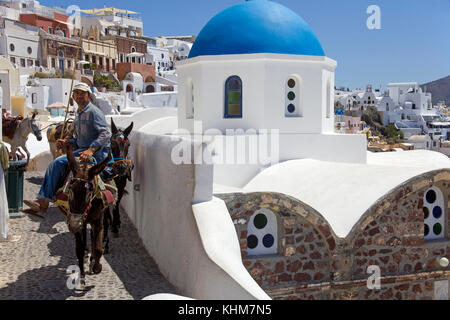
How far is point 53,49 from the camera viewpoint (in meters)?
47.5

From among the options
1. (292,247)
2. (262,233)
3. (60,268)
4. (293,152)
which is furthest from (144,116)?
(60,268)

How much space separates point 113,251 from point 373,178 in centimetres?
457

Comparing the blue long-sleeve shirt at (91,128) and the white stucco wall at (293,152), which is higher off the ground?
the blue long-sleeve shirt at (91,128)

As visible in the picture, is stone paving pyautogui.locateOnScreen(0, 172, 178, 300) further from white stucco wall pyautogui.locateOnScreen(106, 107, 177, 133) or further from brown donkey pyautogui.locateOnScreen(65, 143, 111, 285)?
white stucco wall pyautogui.locateOnScreen(106, 107, 177, 133)

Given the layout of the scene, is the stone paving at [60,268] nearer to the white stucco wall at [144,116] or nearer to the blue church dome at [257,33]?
the blue church dome at [257,33]

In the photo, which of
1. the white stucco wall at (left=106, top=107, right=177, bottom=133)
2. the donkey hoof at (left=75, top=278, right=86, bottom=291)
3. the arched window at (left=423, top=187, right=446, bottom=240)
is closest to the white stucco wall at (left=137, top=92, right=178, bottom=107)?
the white stucco wall at (left=106, top=107, right=177, bottom=133)

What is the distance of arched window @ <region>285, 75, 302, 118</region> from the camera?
10424 millimetres

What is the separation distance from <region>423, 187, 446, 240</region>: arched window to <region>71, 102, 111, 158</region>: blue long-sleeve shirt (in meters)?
5.74

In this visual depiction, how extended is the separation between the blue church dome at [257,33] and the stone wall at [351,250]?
163 inches

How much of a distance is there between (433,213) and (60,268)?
6.46 meters

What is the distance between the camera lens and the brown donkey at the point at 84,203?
191 inches

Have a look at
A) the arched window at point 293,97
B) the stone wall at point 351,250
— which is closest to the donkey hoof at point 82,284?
the stone wall at point 351,250

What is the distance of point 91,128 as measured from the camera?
612 cm

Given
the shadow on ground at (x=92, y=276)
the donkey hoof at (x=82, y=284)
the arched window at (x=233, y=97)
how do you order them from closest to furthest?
the shadow on ground at (x=92, y=276) → the donkey hoof at (x=82, y=284) → the arched window at (x=233, y=97)
